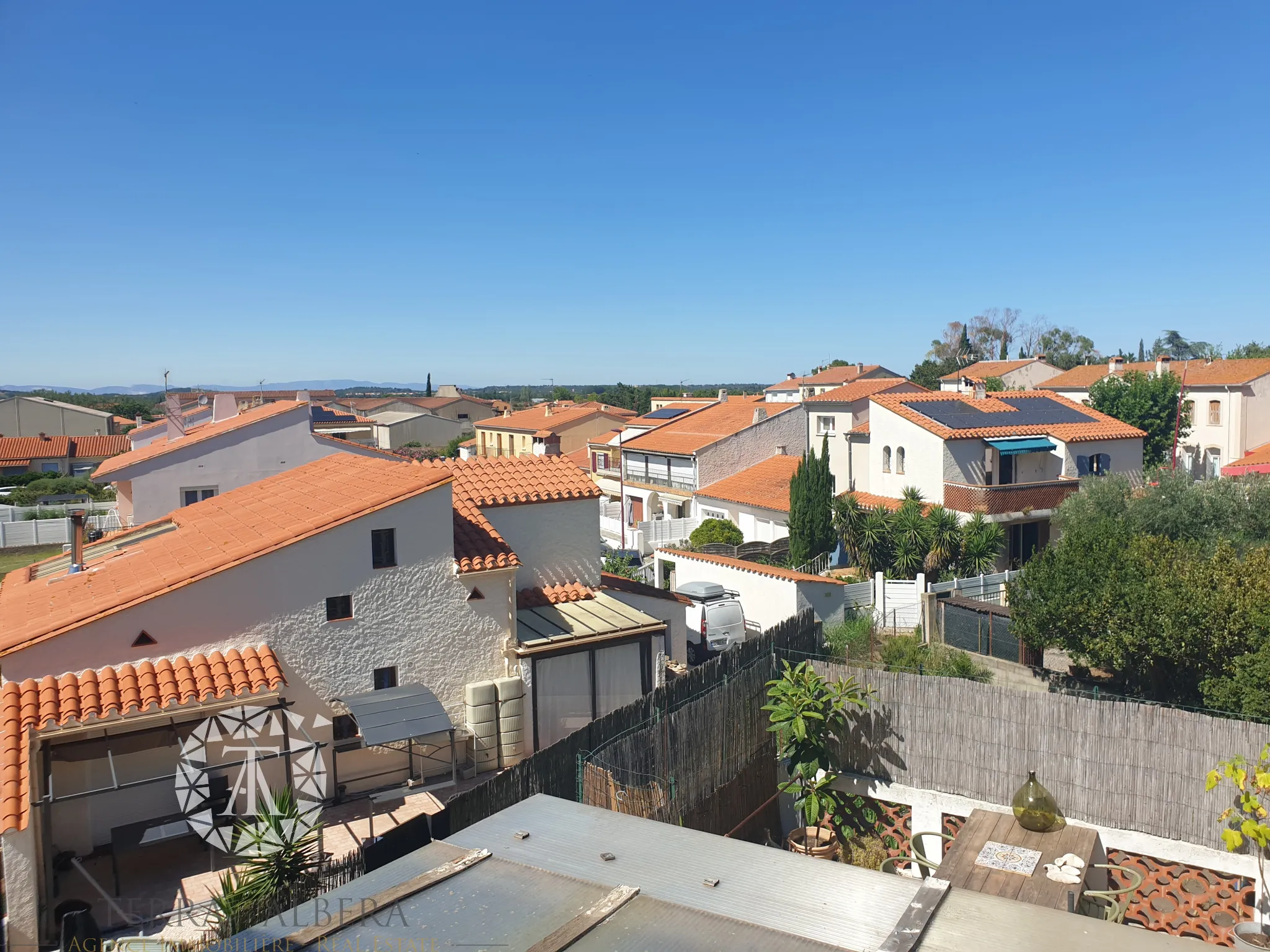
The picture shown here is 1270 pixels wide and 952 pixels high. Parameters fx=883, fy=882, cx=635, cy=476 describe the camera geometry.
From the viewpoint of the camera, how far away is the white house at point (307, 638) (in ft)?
35.7

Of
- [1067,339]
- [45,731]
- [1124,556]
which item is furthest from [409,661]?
[1067,339]

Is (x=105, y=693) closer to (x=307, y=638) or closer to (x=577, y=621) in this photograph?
A: (x=307, y=638)

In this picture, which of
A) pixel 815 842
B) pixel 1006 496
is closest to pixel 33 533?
pixel 815 842

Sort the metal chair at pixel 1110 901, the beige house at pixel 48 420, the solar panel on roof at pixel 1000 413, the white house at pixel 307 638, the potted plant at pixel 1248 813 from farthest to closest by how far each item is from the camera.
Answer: the beige house at pixel 48 420 < the solar panel on roof at pixel 1000 413 < the white house at pixel 307 638 < the metal chair at pixel 1110 901 < the potted plant at pixel 1248 813

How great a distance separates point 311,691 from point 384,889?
717cm

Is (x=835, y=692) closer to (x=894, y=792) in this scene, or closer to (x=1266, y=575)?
(x=894, y=792)

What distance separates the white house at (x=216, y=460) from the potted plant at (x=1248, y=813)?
69.2 feet

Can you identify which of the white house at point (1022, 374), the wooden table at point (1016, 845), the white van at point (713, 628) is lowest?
the white van at point (713, 628)

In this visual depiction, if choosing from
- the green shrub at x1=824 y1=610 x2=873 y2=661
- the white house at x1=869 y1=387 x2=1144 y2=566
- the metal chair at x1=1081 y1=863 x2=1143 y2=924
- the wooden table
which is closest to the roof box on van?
the green shrub at x1=824 y1=610 x2=873 y2=661

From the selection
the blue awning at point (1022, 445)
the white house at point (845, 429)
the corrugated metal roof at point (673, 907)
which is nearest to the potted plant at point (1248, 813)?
the corrugated metal roof at point (673, 907)

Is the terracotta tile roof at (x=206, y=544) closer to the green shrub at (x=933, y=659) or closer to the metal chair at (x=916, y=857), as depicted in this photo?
the green shrub at (x=933, y=659)

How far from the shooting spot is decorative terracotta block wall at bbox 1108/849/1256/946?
9.15 metres

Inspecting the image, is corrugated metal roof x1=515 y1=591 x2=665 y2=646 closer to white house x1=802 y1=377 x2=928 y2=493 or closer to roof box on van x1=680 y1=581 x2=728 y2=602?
roof box on van x1=680 y1=581 x2=728 y2=602

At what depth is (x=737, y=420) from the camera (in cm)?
4291
